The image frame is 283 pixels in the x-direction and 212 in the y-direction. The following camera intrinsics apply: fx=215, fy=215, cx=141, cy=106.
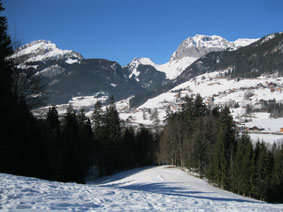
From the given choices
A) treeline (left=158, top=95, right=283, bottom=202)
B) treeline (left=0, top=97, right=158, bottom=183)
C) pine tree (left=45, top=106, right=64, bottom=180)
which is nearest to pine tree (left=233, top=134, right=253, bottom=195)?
treeline (left=158, top=95, right=283, bottom=202)

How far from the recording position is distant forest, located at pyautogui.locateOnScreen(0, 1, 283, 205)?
586 inches

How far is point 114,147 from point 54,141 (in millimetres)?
13113

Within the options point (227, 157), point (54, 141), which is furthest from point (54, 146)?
point (227, 157)

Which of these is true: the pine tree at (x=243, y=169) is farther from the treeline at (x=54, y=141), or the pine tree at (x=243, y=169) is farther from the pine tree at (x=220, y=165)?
the treeline at (x=54, y=141)

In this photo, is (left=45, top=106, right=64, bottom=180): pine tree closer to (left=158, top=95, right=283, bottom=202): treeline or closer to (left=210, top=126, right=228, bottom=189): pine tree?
(left=158, top=95, right=283, bottom=202): treeline

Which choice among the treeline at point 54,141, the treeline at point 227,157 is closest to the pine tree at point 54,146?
the treeline at point 54,141

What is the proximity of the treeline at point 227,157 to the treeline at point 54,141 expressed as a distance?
11.2m

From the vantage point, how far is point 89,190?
29.3 ft

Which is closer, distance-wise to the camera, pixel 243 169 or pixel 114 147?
pixel 243 169

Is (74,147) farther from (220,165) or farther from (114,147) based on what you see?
(220,165)

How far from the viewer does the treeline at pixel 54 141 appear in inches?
560

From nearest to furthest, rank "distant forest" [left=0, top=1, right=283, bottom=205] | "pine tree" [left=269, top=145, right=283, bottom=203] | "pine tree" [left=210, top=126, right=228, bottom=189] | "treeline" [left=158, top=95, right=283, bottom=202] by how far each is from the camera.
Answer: "distant forest" [left=0, top=1, right=283, bottom=205], "pine tree" [left=269, top=145, right=283, bottom=203], "treeline" [left=158, top=95, right=283, bottom=202], "pine tree" [left=210, top=126, right=228, bottom=189]

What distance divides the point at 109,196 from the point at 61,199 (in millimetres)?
1931

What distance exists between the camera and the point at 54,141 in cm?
2783
